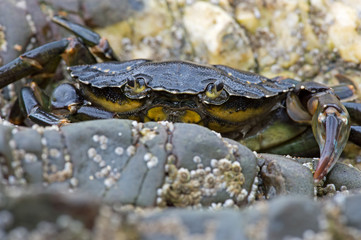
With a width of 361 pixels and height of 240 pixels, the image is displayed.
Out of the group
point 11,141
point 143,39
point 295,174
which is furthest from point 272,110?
point 11,141

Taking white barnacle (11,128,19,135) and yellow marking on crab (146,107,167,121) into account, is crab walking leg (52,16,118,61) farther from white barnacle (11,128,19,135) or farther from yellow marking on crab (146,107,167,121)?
white barnacle (11,128,19,135)

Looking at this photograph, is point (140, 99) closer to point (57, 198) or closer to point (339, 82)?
point (57, 198)

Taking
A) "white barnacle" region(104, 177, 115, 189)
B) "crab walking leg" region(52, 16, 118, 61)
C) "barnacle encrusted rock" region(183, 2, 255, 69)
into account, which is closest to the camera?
"white barnacle" region(104, 177, 115, 189)

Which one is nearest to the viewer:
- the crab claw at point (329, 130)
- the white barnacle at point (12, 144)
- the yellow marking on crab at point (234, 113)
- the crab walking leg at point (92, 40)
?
the white barnacle at point (12, 144)

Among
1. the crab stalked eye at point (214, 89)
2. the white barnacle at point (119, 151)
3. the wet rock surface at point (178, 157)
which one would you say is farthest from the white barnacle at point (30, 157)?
the crab stalked eye at point (214, 89)

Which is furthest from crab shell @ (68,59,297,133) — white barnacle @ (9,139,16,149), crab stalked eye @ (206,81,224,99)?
white barnacle @ (9,139,16,149)

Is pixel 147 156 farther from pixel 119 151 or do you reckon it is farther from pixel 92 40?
pixel 92 40

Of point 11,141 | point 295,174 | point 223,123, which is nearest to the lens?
point 11,141

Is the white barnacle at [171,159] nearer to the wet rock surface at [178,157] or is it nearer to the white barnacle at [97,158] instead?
the wet rock surface at [178,157]
